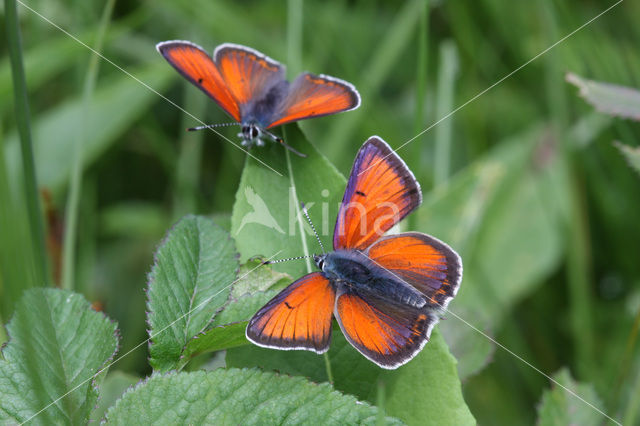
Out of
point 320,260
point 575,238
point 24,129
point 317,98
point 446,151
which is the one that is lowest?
point 575,238

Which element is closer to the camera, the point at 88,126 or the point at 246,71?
the point at 246,71

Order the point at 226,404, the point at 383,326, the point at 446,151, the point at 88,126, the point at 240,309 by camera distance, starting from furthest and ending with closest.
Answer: the point at 88,126 → the point at 446,151 → the point at 383,326 → the point at 240,309 → the point at 226,404

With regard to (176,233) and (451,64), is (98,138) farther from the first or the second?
(176,233)

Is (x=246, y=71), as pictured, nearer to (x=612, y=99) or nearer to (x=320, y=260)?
(x=320, y=260)

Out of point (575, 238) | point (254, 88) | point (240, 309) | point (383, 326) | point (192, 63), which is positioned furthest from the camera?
point (575, 238)

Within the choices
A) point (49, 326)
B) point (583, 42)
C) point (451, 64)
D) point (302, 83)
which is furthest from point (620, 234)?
point (49, 326)

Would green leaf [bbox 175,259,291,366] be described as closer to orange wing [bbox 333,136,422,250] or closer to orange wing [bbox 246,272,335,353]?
orange wing [bbox 246,272,335,353]

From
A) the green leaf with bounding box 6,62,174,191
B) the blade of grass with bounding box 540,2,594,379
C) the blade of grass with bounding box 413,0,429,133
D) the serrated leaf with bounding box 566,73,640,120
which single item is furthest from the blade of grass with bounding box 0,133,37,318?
the blade of grass with bounding box 540,2,594,379

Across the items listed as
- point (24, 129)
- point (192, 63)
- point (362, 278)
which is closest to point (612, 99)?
point (362, 278)
